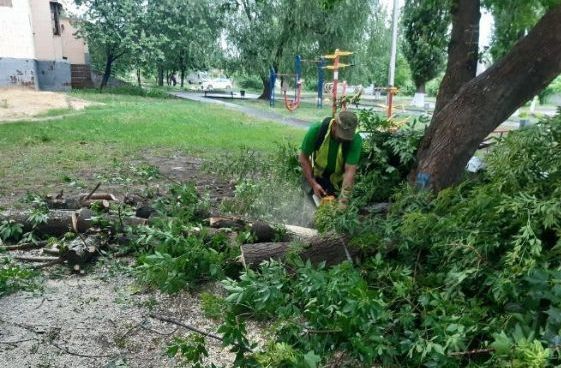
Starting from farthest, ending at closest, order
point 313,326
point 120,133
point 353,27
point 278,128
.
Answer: point 353,27 → point 278,128 → point 120,133 → point 313,326

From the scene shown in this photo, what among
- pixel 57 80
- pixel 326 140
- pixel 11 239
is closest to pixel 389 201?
pixel 326 140

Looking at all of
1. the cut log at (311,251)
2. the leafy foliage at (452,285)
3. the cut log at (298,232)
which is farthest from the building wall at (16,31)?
the leafy foliage at (452,285)

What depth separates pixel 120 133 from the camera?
40.5 ft

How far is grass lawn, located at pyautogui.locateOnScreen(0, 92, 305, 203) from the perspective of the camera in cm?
795

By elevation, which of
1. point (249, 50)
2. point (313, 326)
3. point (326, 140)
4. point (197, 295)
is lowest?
point (197, 295)

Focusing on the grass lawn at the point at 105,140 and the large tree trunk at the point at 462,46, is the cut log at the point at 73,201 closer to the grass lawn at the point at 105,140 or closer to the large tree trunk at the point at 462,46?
the grass lawn at the point at 105,140

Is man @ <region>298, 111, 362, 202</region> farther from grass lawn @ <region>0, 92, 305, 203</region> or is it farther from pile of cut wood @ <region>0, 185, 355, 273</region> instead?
grass lawn @ <region>0, 92, 305, 203</region>

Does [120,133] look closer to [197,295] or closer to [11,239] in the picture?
[11,239]

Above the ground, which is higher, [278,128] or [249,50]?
[249,50]

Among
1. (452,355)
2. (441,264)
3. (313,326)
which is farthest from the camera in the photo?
(441,264)

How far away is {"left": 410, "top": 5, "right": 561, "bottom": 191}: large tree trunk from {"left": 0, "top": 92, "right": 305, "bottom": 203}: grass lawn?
4.16m

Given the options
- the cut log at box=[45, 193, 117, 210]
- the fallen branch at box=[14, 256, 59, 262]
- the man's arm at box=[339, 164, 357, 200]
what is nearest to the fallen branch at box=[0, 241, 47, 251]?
the fallen branch at box=[14, 256, 59, 262]

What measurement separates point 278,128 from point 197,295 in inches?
430

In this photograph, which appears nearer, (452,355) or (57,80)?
(452,355)
